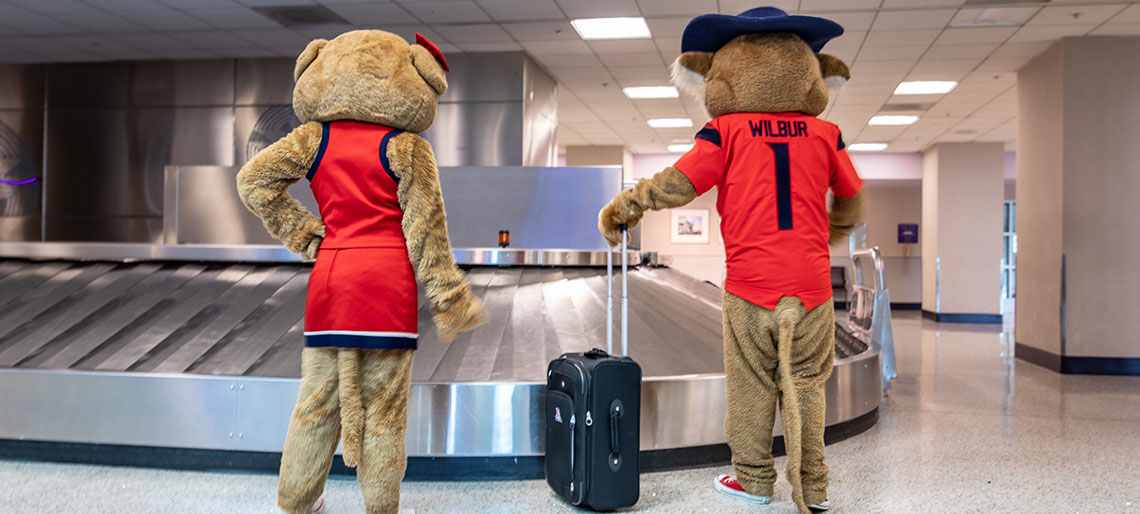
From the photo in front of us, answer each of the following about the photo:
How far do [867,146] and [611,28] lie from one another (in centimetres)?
1021

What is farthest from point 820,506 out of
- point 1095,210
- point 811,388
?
point 1095,210

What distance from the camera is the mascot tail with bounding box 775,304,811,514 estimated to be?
2.92m

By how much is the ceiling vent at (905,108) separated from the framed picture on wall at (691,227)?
8.02m

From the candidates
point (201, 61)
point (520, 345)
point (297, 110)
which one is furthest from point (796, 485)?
point (201, 61)

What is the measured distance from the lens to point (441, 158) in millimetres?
10922

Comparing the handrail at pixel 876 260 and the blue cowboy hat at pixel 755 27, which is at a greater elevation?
the blue cowboy hat at pixel 755 27

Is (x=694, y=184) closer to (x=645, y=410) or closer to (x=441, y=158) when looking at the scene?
(x=645, y=410)

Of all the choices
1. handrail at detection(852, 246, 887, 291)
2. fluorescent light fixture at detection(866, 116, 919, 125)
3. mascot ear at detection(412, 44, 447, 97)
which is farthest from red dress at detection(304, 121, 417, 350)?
fluorescent light fixture at detection(866, 116, 919, 125)

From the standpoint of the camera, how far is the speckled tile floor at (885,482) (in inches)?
124

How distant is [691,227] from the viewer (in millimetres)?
20844

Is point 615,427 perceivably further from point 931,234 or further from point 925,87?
point 931,234

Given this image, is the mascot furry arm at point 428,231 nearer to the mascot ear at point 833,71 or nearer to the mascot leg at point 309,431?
the mascot leg at point 309,431

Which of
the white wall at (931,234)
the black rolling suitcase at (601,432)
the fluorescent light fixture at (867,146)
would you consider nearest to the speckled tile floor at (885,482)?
the black rolling suitcase at (601,432)

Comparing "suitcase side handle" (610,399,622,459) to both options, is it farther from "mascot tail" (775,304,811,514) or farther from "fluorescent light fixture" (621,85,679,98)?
"fluorescent light fixture" (621,85,679,98)
